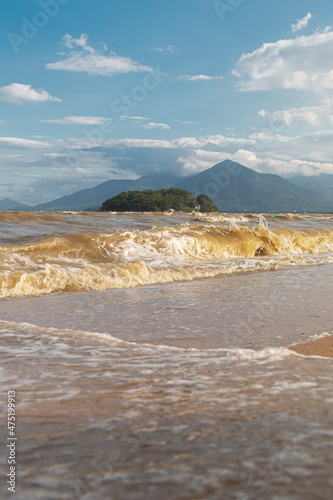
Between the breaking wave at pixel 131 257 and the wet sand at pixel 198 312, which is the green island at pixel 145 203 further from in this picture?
the wet sand at pixel 198 312

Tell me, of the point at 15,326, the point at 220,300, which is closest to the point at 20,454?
the point at 15,326

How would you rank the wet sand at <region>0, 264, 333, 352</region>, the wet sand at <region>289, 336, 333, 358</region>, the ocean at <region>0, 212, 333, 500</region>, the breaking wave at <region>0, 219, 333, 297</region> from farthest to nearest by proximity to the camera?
the breaking wave at <region>0, 219, 333, 297</region>
the wet sand at <region>0, 264, 333, 352</region>
the wet sand at <region>289, 336, 333, 358</region>
the ocean at <region>0, 212, 333, 500</region>

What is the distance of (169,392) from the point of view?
223cm

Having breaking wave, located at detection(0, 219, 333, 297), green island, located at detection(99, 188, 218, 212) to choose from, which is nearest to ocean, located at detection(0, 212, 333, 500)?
breaking wave, located at detection(0, 219, 333, 297)

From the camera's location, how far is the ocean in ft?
4.41

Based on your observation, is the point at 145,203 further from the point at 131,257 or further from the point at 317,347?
the point at 317,347

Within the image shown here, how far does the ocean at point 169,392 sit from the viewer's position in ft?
4.41

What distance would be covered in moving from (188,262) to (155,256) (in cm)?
87

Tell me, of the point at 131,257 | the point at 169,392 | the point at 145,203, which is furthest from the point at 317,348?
the point at 145,203

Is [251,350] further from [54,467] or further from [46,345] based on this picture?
[54,467]

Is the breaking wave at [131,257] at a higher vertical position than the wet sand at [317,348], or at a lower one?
higher

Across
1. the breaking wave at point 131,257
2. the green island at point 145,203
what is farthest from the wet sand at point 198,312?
the green island at point 145,203

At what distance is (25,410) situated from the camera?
204 centimetres

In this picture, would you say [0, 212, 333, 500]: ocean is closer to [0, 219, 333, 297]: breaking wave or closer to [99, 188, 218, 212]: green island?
[0, 219, 333, 297]: breaking wave
